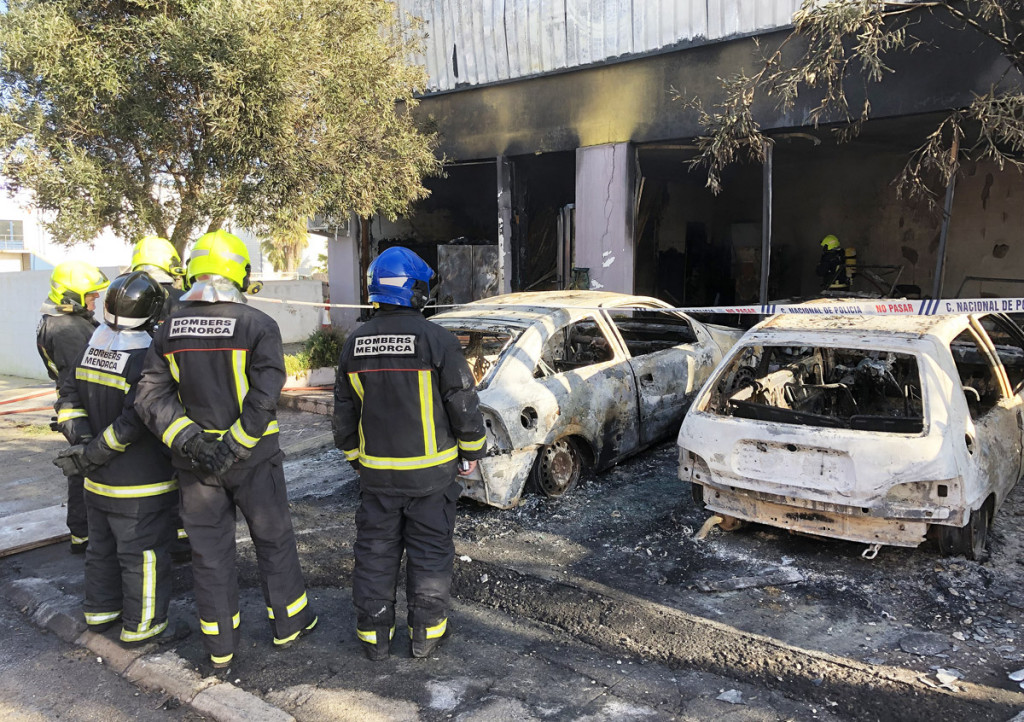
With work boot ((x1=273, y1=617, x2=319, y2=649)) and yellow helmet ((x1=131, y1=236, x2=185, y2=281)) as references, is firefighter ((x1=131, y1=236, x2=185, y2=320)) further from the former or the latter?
work boot ((x1=273, y1=617, x2=319, y2=649))

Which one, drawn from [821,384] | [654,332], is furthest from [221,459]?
[654,332]

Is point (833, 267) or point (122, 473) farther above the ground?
point (833, 267)

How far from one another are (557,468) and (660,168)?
321 inches

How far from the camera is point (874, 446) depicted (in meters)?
3.96

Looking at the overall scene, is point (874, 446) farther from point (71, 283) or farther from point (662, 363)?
point (71, 283)

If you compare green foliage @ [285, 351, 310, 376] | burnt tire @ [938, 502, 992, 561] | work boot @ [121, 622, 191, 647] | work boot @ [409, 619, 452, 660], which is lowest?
work boot @ [121, 622, 191, 647]

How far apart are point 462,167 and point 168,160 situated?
5.92m

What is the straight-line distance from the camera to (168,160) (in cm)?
739

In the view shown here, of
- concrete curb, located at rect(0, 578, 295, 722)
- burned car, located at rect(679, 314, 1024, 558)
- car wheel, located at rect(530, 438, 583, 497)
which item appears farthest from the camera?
car wheel, located at rect(530, 438, 583, 497)

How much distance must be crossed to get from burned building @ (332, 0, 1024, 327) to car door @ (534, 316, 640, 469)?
3.50 metres

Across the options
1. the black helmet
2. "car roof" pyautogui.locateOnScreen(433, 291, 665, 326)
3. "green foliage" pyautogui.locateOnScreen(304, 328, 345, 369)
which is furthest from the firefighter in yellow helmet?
the black helmet

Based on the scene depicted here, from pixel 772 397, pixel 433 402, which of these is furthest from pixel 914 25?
pixel 433 402

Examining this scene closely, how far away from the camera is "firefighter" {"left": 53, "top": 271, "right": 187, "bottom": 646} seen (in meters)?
3.53

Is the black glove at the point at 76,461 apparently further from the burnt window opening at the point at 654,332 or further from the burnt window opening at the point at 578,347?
the burnt window opening at the point at 654,332
